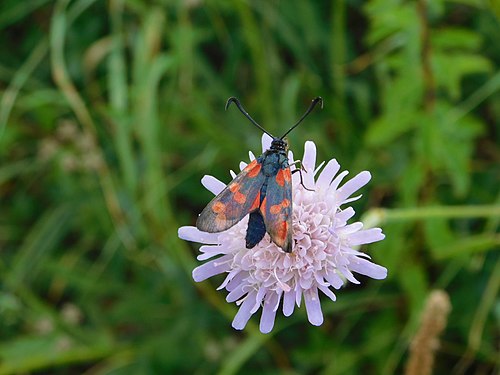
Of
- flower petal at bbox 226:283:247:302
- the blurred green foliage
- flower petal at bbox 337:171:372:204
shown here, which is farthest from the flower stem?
flower petal at bbox 226:283:247:302

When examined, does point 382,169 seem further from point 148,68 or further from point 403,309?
point 148,68

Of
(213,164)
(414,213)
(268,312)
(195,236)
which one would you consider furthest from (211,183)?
(213,164)

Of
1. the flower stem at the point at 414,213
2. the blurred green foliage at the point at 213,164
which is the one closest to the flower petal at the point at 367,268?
the flower stem at the point at 414,213

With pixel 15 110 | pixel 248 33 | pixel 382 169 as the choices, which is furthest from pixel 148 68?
pixel 382 169

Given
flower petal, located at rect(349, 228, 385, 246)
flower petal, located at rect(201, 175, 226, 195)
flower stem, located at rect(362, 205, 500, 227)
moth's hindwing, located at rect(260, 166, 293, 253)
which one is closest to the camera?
moth's hindwing, located at rect(260, 166, 293, 253)

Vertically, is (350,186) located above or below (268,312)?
above

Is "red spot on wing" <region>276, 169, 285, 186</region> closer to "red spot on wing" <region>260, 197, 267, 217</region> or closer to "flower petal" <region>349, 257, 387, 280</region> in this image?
"red spot on wing" <region>260, 197, 267, 217</region>

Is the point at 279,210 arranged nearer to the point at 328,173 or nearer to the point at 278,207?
the point at 278,207

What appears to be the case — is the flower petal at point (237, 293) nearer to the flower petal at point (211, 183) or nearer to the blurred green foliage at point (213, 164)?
the flower petal at point (211, 183)
